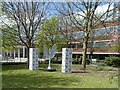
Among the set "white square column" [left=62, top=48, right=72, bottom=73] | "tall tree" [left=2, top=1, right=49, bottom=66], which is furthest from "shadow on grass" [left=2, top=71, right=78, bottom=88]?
"tall tree" [left=2, top=1, right=49, bottom=66]

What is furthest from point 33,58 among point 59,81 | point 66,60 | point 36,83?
point 36,83

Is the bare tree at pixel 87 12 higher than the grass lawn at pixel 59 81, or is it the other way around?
the bare tree at pixel 87 12

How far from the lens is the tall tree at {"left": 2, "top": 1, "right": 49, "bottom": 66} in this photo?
2791cm

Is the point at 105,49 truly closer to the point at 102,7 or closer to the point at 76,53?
the point at 76,53

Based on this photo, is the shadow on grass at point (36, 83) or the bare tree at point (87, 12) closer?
the shadow on grass at point (36, 83)

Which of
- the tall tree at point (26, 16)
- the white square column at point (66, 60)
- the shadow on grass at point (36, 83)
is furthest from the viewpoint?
the tall tree at point (26, 16)

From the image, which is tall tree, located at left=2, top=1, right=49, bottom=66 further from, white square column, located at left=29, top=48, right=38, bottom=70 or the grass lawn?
the grass lawn

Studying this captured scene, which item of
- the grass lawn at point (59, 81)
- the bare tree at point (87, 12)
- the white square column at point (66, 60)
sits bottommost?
the grass lawn at point (59, 81)

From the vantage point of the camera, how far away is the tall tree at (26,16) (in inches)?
1099

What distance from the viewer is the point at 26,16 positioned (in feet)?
94.5

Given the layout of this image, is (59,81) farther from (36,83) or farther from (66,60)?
(66,60)

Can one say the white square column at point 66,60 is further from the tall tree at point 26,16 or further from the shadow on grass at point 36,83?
the tall tree at point 26,16

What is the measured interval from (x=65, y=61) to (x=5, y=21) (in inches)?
491

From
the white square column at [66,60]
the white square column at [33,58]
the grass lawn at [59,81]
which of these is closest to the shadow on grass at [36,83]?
the grass lawn at [59,81]
